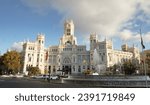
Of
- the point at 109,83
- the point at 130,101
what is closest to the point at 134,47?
the point at 109,83

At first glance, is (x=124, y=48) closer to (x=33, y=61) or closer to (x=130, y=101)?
(x=33, y=61)

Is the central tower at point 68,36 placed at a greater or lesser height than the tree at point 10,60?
greater

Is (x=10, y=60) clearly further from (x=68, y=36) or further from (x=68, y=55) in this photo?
(x=68, y=36)

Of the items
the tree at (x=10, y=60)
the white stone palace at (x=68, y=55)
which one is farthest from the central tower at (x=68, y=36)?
the tree at (x=10, y=60)

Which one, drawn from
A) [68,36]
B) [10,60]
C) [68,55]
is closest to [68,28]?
[68,36]

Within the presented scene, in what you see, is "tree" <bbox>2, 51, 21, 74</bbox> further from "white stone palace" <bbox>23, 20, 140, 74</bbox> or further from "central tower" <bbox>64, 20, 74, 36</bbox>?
"central tower" <bbox>64, 20, 74, 36</bbox>

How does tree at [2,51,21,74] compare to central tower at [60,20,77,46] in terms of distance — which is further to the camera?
central tower at [60,20,77,46]

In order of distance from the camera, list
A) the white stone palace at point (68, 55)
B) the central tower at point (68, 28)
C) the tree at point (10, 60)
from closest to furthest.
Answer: the tree at point (10, 60) → the white stone palace at point (68, 55) → the central tower at point (68, 28)

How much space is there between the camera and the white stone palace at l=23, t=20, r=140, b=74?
13688 centimetres

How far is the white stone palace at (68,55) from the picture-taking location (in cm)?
13688

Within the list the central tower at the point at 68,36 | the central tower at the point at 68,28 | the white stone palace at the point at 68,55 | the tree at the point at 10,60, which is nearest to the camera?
the tree at the point at 10,60

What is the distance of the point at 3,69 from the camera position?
9750cm

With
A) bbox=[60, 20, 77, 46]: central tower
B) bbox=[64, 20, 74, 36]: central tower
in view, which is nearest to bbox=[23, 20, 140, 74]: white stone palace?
bbox=[60, 20, 77, 46]: central tower

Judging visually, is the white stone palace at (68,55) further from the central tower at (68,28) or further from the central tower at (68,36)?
the central tower at (68,28)
